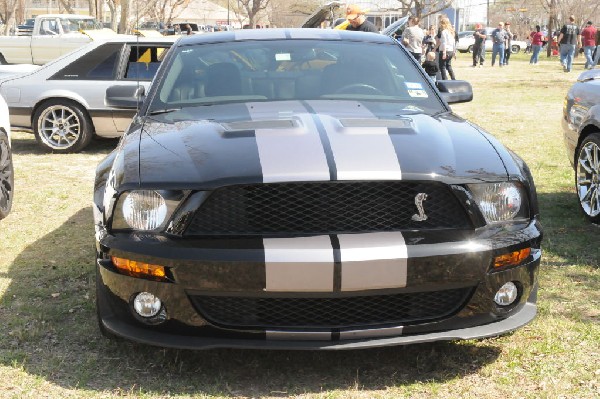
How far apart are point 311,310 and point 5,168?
4078 mm

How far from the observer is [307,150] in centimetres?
345

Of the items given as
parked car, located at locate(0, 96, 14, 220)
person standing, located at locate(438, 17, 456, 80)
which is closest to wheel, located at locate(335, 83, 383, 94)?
parked car, located at locate(0, 96, 14, 220)

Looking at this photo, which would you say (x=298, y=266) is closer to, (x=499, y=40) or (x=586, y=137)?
(x=586, y=137)

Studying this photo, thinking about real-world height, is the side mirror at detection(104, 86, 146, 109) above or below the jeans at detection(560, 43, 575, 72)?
above

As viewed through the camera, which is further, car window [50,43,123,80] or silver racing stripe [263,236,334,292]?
car window [50,43,123,80]

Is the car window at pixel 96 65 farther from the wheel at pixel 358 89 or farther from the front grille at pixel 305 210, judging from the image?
the front grille at pixel 305 210

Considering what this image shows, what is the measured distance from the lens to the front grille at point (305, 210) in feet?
10.9

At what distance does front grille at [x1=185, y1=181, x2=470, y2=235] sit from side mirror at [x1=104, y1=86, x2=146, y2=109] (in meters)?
2.00

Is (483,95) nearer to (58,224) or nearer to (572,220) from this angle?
(572,220)

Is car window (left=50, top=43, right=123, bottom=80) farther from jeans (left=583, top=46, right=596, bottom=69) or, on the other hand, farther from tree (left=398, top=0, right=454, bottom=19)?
tree (left=398, top=0, right=454, bottom=19)

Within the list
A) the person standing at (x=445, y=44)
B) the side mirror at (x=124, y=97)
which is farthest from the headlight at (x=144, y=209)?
the person standing at (x=445, y=44)

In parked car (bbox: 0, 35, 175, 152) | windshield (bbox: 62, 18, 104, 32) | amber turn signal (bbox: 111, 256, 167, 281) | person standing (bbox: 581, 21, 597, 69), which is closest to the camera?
amber turn signal (bbox: 111, 256, 167, 281)

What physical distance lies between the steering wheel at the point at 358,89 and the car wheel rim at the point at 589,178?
7.36ft

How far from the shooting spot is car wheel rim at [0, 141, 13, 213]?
6488 millimetres
